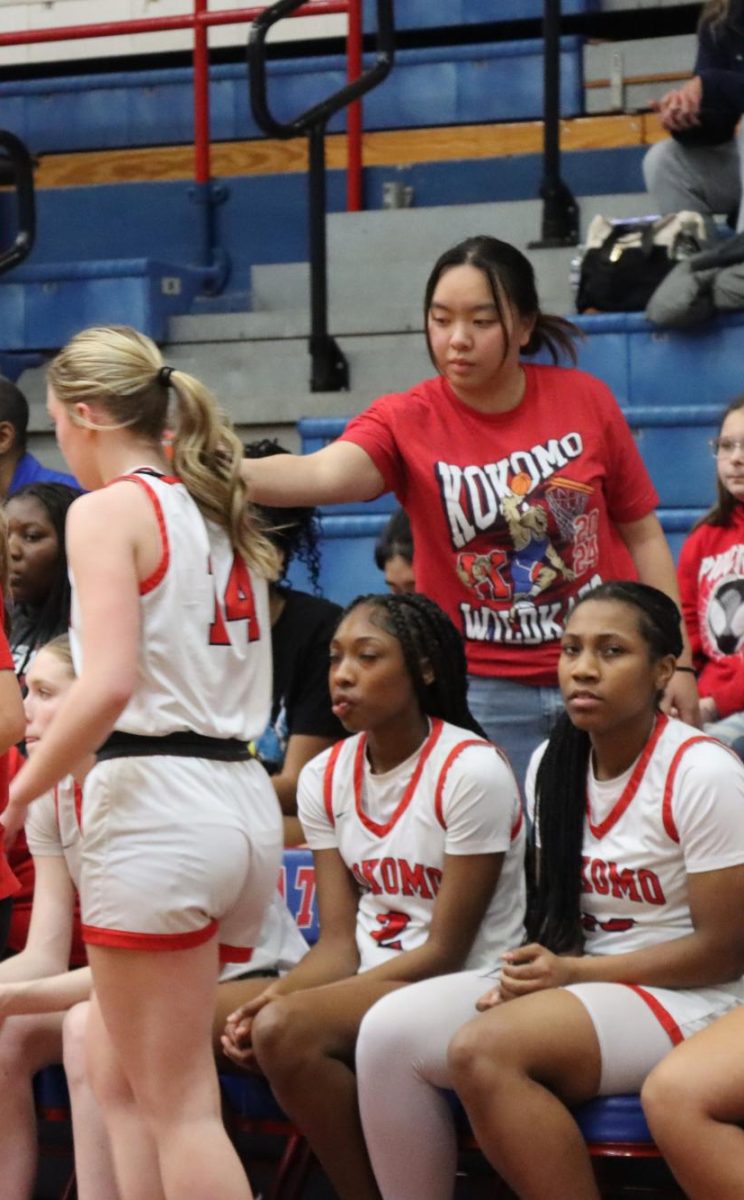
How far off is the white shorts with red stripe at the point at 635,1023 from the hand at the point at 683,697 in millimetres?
489

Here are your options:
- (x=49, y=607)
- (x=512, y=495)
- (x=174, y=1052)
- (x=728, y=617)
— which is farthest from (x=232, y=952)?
(x=728, y=617)

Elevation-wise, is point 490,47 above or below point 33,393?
above

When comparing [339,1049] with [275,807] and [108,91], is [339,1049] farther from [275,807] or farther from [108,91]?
[108,91]

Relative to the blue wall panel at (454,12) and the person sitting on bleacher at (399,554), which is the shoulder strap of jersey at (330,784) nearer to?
the person sitting on bleacher at (399,554)

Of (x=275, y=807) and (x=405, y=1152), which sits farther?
(x=405, y=1152)

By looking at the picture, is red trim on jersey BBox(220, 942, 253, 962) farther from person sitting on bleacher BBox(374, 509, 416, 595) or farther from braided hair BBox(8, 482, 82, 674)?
person sitting on bleacher BBox(374, 509, 416, 595)

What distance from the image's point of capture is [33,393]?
18.9ft

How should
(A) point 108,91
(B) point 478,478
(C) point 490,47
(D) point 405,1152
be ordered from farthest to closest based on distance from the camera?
(A) point 108,91 < (C) point 490,47 < (B) point 478,478 < (D) point 405,1152

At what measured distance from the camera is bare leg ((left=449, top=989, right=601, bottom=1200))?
2549 mm

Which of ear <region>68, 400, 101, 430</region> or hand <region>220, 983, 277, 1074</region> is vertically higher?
ear <region>68, 400, 101, 430</region>

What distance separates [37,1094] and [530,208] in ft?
11.0

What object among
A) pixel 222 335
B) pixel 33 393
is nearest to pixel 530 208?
pixel 222 335

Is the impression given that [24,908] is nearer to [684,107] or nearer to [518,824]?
[518,824]

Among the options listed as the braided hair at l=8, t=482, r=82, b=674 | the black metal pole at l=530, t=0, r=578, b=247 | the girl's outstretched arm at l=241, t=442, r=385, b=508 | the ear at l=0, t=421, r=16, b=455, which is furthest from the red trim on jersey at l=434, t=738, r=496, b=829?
the black metal pole at l=530, t=0, r=578, b=247
